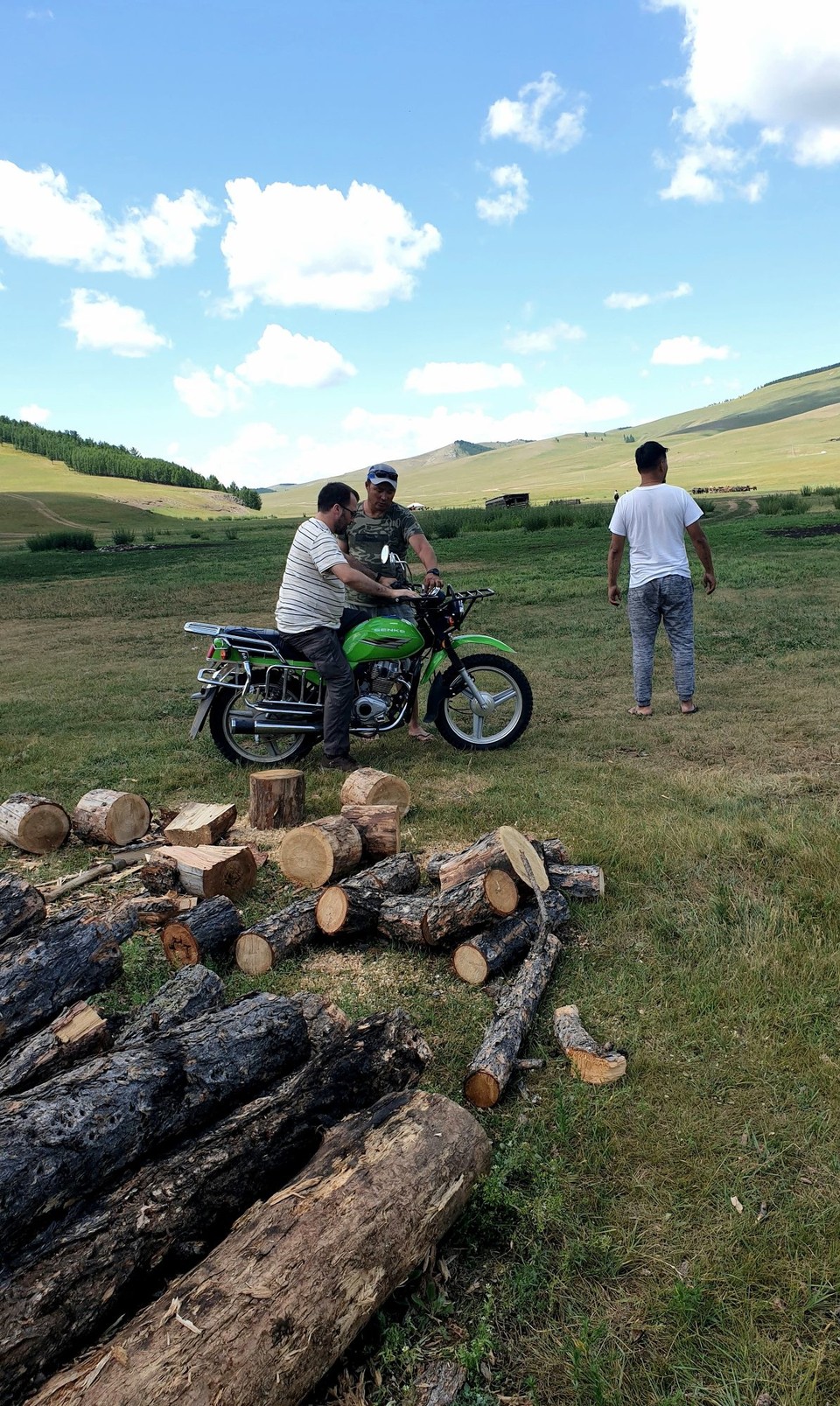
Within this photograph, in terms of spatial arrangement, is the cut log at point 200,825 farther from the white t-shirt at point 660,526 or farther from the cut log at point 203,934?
the white t-shirt at point 660,526

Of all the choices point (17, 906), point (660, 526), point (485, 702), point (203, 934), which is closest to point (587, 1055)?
point (203, 934)

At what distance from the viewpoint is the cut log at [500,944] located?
3709 mm

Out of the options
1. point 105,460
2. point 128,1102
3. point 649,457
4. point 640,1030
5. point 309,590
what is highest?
point 105,460

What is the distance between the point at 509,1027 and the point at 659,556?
5.10 meters

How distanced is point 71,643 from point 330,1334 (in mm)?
13025

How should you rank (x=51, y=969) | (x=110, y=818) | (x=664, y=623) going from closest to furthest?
(x=51, y=969), (x=110, y=818), (x=664, y=623)

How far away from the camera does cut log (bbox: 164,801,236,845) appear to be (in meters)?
5.11

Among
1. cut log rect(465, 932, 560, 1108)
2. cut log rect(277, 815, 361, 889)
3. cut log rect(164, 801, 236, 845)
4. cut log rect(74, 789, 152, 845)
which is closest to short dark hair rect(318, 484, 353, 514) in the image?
cut log rect(164, 801, 236, 845)

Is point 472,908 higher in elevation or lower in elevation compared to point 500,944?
higher

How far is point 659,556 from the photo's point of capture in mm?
7277

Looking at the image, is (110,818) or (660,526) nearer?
(110,818)

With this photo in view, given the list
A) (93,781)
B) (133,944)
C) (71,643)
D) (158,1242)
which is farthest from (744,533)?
(158,1242)

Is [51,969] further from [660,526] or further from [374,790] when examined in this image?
[660,526]

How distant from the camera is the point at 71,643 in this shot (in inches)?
535
